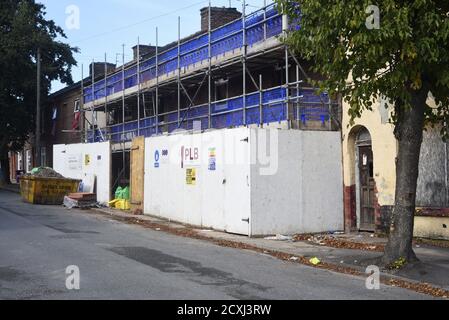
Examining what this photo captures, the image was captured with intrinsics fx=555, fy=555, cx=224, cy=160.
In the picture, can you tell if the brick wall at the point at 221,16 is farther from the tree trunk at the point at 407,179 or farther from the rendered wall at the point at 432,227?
the tree trunk at the point at 407,179

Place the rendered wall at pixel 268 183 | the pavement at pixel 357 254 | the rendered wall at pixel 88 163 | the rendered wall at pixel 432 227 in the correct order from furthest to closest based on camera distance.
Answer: the rendered wall at pixel 88 163 → the rendered wall at pixel 268 183 → the rendered wall at pixel 432 227 → the pavement at pixel 357 254

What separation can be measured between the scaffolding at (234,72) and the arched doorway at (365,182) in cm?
101

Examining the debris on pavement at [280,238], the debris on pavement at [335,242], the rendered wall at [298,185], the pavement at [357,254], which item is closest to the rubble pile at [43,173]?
the pavement at [357,254]

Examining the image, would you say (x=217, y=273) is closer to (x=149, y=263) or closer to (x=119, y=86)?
(x=149, y=263)

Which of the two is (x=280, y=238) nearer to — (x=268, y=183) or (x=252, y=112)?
(x=268, y=183)

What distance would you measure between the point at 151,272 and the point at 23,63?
31.5 m

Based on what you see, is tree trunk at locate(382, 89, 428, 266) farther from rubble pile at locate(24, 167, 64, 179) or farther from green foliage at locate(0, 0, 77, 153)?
green foliage at locate(0, 0, 77, 153)

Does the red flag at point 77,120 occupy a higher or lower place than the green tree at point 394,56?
higher

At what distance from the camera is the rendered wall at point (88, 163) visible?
24844 millimetres

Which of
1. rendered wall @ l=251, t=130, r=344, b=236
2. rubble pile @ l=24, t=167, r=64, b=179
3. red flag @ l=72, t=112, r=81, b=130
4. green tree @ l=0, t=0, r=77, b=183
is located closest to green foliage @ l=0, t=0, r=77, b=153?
green tree @ l=0, t=0, r=77, b=183

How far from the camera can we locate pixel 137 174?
2178 centimetres

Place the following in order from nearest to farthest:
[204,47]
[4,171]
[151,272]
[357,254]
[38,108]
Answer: [151,272] < [357,254] < [204,47] < [38,108] < [4,171]

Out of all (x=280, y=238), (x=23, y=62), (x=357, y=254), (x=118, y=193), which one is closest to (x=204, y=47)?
(x=118, y=193)
